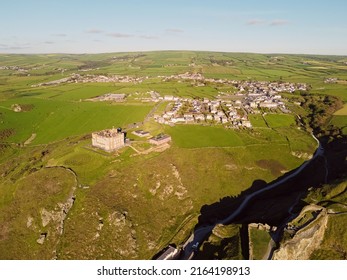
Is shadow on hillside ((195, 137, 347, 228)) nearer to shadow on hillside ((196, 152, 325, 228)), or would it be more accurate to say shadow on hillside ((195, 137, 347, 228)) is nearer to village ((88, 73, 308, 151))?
shadow on hillside ((196, 152, 325, 228))

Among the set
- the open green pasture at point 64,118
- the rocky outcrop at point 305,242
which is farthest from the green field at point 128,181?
the rocky outcrop at point 305,242

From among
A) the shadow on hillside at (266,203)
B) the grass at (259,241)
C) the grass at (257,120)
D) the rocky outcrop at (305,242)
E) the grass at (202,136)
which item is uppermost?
the grass at (257,120)

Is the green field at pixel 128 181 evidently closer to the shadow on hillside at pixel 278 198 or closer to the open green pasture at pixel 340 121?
the open green pasture at pixel 340 121

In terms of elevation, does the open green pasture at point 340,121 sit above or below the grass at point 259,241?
above

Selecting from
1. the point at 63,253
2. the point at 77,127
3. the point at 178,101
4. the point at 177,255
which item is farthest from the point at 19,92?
the point at 177,255

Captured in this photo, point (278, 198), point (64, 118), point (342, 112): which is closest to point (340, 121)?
point (342, 112)

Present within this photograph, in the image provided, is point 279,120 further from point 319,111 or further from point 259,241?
point 259,241

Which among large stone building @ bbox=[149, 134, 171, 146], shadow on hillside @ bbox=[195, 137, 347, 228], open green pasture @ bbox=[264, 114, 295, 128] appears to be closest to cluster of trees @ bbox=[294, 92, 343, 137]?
open green pasture @ bbox=[264, 114, 295, 128]
